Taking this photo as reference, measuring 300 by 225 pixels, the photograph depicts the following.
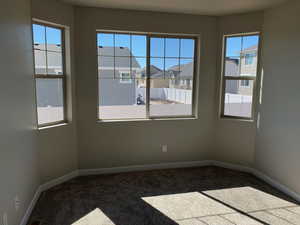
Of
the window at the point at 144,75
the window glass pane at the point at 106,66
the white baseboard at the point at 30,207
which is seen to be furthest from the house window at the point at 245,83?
the white baseboard at the point at 30,207

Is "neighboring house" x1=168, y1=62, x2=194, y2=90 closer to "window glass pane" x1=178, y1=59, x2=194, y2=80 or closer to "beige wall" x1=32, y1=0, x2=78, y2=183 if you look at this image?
"window glass pane" x1=178, y1=59, x2=194, y2=80

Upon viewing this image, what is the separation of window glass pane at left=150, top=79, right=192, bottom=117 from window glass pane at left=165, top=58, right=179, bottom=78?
103mm

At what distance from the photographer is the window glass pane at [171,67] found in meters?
3.87

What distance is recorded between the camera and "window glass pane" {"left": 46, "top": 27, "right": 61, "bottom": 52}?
3.11m

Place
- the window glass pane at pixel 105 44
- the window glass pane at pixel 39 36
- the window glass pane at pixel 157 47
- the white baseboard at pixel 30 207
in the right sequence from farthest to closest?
the window glass pane at pixel 157 47 < the window glass pane at pixel 105 44 < the window glass pane at pixel 39 36 < the white baseboard at pixel 30 207

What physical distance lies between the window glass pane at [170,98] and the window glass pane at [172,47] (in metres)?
0.45

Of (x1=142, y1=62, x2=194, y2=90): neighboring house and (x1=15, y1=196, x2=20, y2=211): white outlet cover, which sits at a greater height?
(x1=142, y1=62, x2=194, y2=90): neighboring house

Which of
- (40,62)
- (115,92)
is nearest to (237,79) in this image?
(115,92)

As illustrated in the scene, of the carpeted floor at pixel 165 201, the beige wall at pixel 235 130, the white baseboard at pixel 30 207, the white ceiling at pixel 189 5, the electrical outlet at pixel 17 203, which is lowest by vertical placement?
the carpeted floor at pixel 165 201

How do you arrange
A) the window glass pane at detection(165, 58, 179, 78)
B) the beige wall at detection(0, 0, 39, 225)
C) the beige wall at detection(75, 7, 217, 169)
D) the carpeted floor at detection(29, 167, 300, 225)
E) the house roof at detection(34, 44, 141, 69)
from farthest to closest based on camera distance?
the window glass pane at detection(165, 58, 179, 78) → the beige wall at detection(75, 7, 217, 169) → the house roof at detection(34, 44, 141, 69) → the carpeted floor at detection(29, 167, 300, 225) → the beige wall at detection(0, 0, 39, 225)

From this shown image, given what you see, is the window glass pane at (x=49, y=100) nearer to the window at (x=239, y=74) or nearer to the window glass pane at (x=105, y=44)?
the window glass pane at (x=105, y=44)

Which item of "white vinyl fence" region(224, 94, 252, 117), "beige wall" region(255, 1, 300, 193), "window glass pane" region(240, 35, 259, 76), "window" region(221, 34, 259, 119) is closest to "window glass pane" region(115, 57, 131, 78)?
"window" region(221, 34, 259, 119)

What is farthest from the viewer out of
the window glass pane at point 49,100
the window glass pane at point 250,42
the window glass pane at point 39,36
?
the window glass pane at point 250,42

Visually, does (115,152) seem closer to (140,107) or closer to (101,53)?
(140,107)
